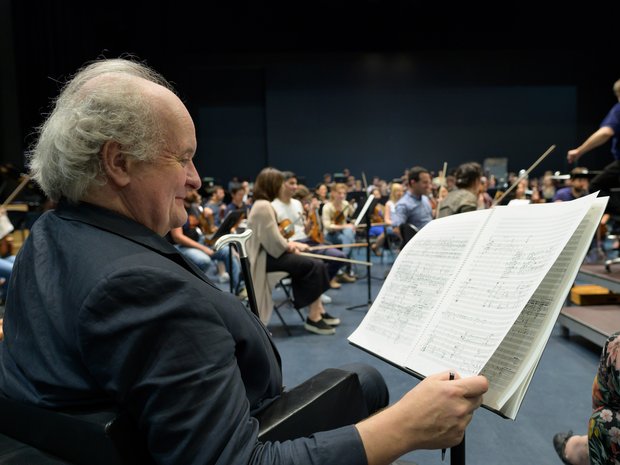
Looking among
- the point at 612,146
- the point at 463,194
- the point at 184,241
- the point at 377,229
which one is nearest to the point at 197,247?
the point at 184,241

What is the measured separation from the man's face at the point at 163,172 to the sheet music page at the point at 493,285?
53 cm

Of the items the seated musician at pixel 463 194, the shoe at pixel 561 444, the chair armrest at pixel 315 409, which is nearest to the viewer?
the chair armrest at pixel 315 409

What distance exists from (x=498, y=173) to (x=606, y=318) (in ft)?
36.1

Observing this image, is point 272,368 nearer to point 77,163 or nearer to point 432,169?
point 77,163

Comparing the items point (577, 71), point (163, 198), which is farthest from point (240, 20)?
→ point (163, 198)

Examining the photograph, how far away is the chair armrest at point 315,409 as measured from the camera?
87 cm

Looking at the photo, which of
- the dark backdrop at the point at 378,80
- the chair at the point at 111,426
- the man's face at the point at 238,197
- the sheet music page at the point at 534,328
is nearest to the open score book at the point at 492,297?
the sheet music page at the point at 534,328

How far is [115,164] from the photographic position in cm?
81

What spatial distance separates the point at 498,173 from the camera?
13.3m

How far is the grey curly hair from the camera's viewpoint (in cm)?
80

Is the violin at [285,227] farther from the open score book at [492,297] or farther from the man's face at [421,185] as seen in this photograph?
the open score book at [492,297]

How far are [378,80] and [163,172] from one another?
1317cm

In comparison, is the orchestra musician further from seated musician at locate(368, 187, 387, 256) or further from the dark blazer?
the dark blazer

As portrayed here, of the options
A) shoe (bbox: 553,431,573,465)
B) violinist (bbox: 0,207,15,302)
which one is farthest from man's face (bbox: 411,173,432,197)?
violinist (bbox: 0,207,15,302)
